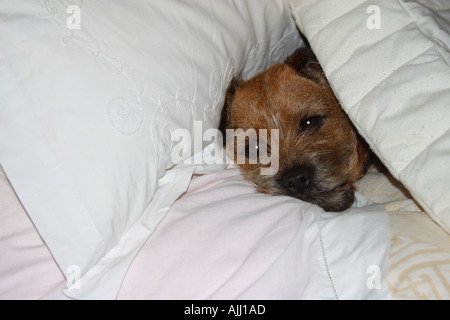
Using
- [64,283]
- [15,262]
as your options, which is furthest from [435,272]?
[15,262]

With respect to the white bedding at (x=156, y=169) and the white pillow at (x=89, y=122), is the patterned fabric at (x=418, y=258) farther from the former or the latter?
the white pillow at (x=89, y=122)

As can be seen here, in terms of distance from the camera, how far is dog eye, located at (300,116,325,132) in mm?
1925

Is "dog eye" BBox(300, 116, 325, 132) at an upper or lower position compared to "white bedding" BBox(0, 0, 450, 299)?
lower

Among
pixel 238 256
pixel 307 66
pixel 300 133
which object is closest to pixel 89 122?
pixel 238 256

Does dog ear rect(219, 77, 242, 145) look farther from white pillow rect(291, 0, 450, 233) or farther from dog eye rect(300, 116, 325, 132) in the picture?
white pillow rect(291, 0, 450, 233)

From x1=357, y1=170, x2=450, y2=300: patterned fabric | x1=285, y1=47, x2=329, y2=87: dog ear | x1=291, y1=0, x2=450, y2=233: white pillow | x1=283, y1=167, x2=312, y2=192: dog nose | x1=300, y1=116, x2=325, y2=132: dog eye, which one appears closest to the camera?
x1=357, y1=170, x2=450, y2=300: patterned fabric

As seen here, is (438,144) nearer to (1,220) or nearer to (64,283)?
(64,283)

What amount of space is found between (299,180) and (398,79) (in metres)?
0.65

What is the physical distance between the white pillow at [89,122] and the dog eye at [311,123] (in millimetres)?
861

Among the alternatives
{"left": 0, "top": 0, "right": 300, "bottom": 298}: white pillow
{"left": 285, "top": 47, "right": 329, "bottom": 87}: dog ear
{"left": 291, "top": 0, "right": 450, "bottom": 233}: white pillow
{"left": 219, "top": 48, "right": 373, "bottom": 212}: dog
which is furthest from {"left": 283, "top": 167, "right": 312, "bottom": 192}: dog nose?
{"left": 0, "top": 0, "right": 300, "bottom": 298}: white pillow

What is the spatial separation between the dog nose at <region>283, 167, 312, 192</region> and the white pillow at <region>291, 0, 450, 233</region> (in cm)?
42

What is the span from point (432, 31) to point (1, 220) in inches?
64.9

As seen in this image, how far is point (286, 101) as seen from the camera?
1.92 metres

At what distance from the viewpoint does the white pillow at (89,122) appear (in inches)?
42.1
